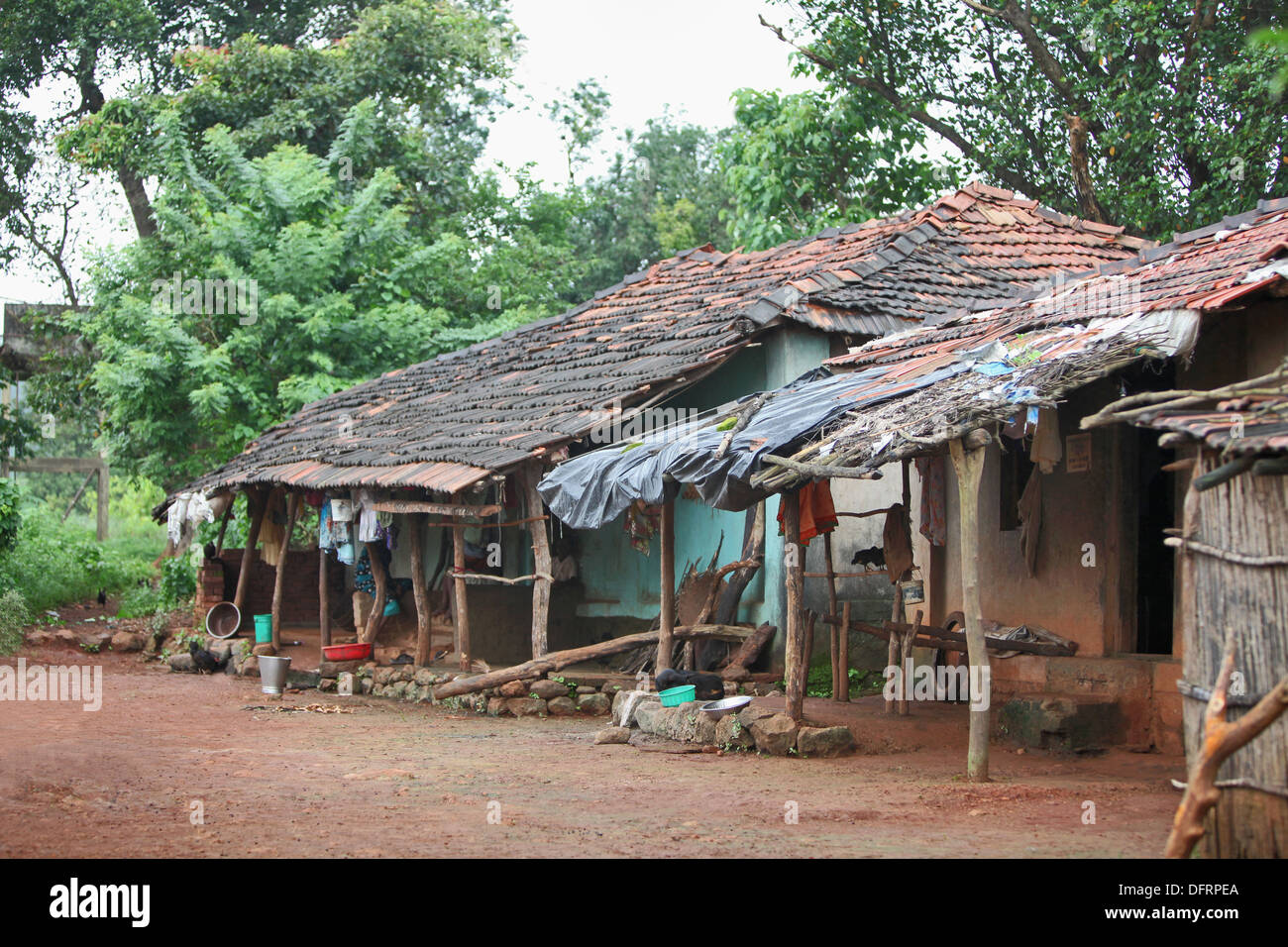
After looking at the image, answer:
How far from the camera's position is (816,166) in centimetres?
2050

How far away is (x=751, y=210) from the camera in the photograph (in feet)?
70.5

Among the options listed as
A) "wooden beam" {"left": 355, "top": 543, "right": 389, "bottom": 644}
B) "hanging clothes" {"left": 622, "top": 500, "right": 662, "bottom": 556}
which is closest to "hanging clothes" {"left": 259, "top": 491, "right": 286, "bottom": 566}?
"wooden beam" {"left": 355, "top": 543, "right": 389, "bottom": 644}

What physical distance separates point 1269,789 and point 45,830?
5.94m

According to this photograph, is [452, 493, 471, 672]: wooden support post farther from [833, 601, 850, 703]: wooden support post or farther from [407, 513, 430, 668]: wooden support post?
[833, 601, 850, 703]: wooden support post

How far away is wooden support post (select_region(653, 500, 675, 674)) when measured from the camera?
37.2ft

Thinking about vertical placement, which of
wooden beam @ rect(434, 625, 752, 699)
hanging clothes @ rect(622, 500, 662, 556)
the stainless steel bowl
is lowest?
the stainless steel bowl

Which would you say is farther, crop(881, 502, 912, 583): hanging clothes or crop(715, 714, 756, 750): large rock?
crop(881, 502, 912, 583): hanging clothes

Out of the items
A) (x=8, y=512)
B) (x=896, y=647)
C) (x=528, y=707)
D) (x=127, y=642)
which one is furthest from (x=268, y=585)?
(x=896, y=647)

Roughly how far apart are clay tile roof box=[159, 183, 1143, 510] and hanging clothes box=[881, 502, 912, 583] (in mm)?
2515

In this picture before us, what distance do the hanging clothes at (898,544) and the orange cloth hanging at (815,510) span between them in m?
1.29

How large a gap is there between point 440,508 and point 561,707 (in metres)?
2.47

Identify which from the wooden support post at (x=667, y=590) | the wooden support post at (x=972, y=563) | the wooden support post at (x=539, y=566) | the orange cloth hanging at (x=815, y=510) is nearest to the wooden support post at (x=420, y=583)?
the wooden support post at (x=539, y=566)

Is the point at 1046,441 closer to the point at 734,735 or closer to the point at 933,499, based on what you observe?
the point at 933,499
